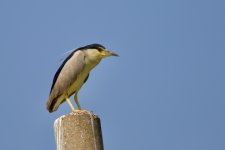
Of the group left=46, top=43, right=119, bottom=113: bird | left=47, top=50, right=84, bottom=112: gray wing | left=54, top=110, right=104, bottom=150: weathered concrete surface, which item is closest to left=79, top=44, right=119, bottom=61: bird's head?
left=46, top=43, right=119, bottom=113: bird

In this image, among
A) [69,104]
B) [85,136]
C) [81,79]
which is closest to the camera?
[85,136]

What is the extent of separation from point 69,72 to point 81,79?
0.35 m

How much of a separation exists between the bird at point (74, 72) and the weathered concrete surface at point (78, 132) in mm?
3300

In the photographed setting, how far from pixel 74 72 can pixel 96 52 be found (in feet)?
2.40

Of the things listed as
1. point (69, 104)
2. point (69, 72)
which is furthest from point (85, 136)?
point (69, 72)

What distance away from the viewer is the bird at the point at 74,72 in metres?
10.7

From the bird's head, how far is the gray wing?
0.49 feet

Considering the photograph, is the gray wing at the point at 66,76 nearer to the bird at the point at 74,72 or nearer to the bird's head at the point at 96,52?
the bird at the point at 74,72

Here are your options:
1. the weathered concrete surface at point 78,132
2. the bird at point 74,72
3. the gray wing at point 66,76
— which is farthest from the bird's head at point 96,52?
the weathered concrete surface at point 78,132

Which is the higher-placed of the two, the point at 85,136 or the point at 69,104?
the point at 69,104

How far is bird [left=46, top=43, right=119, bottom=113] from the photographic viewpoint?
420 inches

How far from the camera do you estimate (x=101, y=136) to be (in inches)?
279

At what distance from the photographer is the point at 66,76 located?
10.8 metres

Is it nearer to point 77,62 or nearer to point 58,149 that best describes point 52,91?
point 77,62
